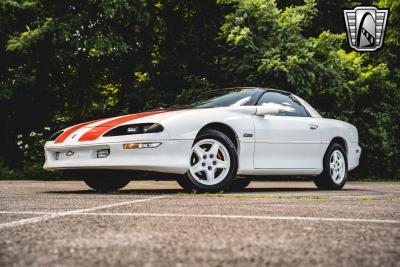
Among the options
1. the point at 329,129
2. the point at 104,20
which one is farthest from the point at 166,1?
the point at 329,129

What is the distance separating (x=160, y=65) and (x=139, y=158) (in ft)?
27.7

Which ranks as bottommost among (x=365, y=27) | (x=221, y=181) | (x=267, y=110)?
(x=221, y=181)

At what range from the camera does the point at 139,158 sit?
20.7ft

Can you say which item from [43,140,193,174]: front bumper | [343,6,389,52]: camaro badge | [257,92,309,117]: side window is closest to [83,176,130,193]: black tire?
[43,140,193,174]: front bumper

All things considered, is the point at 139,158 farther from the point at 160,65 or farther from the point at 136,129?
the point at 160,65

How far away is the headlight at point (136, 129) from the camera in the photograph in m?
6.37

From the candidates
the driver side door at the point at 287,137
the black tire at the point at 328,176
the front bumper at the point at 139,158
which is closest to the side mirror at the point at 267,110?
the driver side door at the point at 287,137

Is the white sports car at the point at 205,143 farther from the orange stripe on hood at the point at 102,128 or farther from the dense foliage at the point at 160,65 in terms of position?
the dense foliage at the point at 160,65

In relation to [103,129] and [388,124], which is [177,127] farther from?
[388,124]

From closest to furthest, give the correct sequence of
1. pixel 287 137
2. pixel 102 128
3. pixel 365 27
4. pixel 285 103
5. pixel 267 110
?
pixel 102 128 < pixel 267 110 < pixel 287 137 < pixel 285 103 < pixel 365 27

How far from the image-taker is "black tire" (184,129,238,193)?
657 cm

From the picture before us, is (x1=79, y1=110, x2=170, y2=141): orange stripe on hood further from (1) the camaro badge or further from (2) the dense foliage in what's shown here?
(1) the camaro badge

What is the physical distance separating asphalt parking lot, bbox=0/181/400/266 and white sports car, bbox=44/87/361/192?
1.51 m

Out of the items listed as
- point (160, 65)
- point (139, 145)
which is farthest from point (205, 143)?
point (160, 65)
